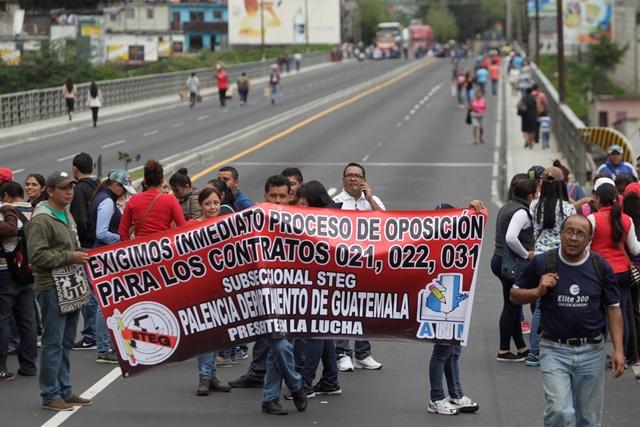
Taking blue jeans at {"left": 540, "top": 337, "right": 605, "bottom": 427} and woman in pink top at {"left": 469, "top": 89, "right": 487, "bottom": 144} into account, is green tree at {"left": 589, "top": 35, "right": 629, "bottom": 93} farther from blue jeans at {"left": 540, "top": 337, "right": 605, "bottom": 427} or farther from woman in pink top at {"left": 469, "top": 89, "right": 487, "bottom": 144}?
blue jeans at {"left": 540, "top": 337, "right": 605, "bottom": 427}

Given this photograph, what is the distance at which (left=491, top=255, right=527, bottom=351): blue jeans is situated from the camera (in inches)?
392

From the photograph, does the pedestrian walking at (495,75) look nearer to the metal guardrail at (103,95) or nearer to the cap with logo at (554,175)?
the metal guardrail at (103,95)

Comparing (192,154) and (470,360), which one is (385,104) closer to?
(192,154)

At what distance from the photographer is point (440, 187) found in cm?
2525

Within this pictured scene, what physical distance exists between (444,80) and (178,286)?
67656mm

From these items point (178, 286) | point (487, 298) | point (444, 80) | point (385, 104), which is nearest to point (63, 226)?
point (178, 286)

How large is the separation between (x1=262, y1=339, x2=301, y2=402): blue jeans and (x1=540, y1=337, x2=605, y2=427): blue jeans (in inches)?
85.2

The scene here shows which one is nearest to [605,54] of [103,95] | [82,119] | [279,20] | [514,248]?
[103,95]

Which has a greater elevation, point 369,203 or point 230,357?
point 369,203

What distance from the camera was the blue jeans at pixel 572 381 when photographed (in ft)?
21.9

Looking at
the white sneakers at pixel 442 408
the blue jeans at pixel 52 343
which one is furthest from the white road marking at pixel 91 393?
the white sneakers at pixel 442 408

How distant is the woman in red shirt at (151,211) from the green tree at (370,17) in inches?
7010

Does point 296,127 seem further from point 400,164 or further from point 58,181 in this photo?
point 58,181

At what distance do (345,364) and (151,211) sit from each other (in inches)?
88.8
